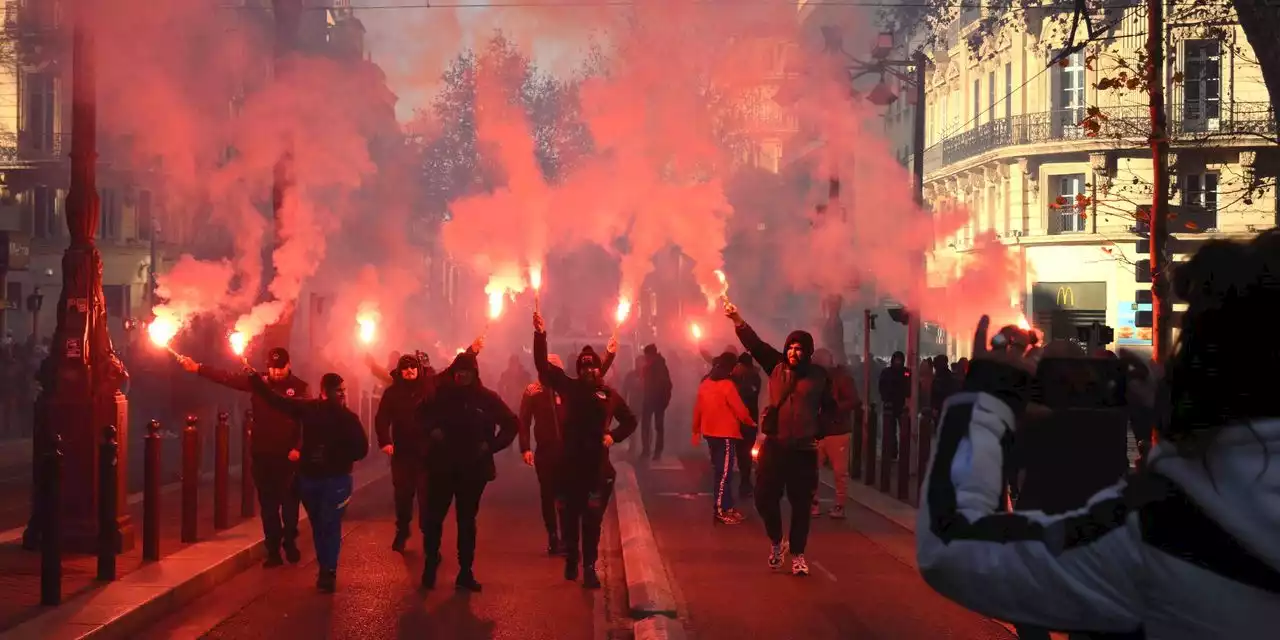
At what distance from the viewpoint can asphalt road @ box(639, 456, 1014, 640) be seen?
976 cm

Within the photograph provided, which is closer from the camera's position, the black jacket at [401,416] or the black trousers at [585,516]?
the black trousers at [585,516]

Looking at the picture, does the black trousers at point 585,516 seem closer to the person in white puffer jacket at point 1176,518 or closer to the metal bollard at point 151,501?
the metal bollard at point 151,501

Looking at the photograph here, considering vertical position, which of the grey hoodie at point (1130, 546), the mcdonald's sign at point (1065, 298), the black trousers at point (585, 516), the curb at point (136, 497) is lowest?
the curb at point (136, 497)

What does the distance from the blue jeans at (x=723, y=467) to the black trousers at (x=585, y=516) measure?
4.34 meters

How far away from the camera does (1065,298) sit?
45.4m

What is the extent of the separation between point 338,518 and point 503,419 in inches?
57.3

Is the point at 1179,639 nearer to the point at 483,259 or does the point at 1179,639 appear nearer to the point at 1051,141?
the point at 483,259

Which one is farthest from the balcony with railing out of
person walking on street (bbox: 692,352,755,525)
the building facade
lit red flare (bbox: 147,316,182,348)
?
lit red flare (bbox: 147,316,182,348)

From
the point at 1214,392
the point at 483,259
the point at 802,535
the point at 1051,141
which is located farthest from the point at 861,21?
the point at 1214,392

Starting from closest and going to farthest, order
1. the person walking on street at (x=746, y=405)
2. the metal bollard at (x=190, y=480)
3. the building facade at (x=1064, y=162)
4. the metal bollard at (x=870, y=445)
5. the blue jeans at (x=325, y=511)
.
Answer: the blue jeans at (x=325, y=511)
the metal bollard at (x=190, y=480)
the person walking on street at (x=746, y=405)
the metal bollard at (x=870, y=445)
the building facade at (x=1064, y=162)

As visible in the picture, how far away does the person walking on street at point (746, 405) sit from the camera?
1872 cm

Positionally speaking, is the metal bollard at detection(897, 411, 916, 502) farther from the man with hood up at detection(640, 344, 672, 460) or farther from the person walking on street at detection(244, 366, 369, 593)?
the person walking on street at detection(244, 366, 369, 593)

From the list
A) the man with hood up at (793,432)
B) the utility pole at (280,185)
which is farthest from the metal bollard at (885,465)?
the utility pole at (280,185)

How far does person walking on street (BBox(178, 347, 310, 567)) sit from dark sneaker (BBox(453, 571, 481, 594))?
1.88 metres
